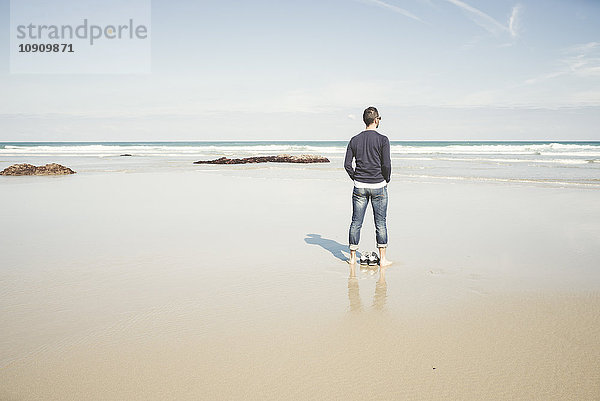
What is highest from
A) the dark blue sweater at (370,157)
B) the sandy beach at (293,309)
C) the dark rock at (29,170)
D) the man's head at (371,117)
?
the man's head at (371,117)

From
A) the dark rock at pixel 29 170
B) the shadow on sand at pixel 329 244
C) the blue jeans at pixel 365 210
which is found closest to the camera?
the blue jeans at pixel 365 210

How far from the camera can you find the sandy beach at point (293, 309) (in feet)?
9.35

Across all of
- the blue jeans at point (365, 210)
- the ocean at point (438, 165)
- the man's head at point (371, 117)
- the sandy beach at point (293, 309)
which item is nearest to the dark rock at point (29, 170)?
the ocean at point (438, 165)

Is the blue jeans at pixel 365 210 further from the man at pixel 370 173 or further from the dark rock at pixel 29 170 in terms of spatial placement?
the dark rock at pixel 29 170

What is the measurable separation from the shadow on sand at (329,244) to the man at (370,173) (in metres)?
0.34

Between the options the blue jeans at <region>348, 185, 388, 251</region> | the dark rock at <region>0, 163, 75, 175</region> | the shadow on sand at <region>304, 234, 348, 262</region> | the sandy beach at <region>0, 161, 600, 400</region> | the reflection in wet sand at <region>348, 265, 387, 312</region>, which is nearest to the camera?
the sandy beach at <region>0, 161, 600, 400</region>

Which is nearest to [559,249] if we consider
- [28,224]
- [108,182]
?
[28,224]

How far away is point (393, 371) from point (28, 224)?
7391 mm

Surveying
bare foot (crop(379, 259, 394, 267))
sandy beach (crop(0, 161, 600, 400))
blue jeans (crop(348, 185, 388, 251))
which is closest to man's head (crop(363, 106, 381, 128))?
blue jeans (crop(348, 185, 388, 251))

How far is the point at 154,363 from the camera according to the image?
306 cm

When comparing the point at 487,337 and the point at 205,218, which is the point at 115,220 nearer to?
the point at 205,218

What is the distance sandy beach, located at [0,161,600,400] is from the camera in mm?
2850

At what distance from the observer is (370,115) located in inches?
215

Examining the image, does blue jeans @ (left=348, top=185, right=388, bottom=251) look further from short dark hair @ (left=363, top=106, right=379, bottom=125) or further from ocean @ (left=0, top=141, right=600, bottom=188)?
ocean @ (left=0, top=141, right=600, bottom=188)
